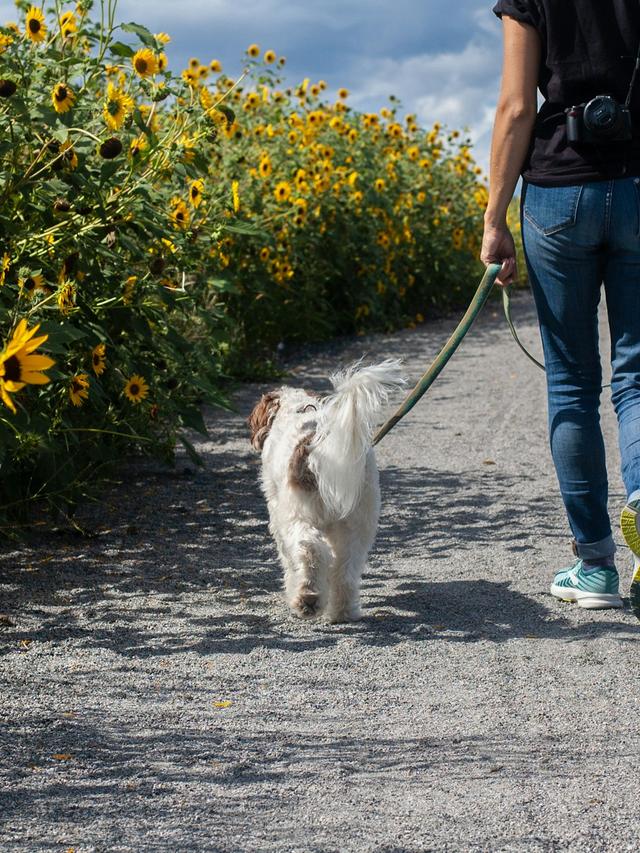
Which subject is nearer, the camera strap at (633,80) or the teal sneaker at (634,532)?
the teal sneaker at (634,532)

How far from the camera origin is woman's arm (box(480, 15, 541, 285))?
149 inches

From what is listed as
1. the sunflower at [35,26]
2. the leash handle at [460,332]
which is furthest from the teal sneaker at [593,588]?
the sunflower at [35,26]

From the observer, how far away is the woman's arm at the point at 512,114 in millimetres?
3781

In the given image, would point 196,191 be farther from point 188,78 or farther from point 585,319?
point 585,319

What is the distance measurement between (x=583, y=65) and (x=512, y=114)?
269 millimetres

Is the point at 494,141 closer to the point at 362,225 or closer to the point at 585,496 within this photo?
the point at 585,496

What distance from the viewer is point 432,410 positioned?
28.0 ft

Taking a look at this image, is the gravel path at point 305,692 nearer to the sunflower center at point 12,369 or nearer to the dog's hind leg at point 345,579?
the dog's hind leg at point 345,579

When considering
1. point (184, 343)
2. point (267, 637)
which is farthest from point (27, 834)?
point (184, 343)

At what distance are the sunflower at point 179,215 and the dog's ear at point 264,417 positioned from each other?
3.93ft

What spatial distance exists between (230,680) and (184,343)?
227 cm

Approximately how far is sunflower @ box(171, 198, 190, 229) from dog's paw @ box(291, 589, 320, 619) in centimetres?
202

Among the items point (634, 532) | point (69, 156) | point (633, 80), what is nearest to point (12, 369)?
point (634, 532)

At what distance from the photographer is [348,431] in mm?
3885
